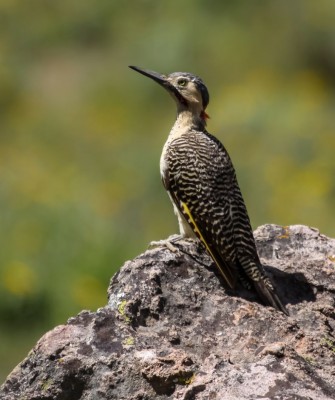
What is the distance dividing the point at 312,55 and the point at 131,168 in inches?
176

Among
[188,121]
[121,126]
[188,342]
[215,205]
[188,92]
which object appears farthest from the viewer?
[121,126]

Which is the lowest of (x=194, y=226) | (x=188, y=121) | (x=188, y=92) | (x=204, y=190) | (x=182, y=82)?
(x=194, y=226)

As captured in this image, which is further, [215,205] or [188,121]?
[188,121]

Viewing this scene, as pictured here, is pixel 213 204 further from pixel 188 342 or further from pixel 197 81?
pixel 188 342

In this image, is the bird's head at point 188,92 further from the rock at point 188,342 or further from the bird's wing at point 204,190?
the rock at point 188,342

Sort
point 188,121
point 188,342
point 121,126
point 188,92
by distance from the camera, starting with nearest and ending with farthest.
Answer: point 188,342, point 188,121, point 188,92, point 121,126

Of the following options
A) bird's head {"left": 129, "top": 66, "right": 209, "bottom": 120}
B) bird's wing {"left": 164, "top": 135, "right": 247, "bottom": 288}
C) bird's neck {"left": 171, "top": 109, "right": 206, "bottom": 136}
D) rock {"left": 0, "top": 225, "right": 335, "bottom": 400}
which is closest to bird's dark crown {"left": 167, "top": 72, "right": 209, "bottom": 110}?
bird's head {"left": 129, "top": 66, "right": 209, "bottom": 120}

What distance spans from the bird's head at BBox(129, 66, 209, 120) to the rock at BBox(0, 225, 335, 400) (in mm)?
1785

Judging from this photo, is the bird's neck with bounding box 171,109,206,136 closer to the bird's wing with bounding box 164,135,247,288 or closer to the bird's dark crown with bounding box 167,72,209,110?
the bird's dark crown with bounding box 167,72,209,110

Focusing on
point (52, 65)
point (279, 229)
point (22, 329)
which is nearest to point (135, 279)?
point (279, 229)

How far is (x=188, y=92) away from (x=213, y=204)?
1443 millimetres

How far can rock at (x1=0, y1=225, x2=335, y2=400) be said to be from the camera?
18.1 ft

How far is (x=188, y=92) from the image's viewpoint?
870 cm

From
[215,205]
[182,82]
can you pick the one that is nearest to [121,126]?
[182,82]
